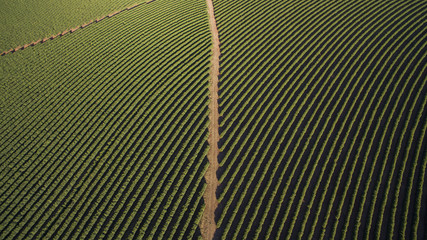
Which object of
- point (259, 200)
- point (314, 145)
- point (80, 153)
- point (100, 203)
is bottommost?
point (100, 203)

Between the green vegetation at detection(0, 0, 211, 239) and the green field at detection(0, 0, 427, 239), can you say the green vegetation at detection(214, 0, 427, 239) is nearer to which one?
the green field at detection(0, 0, 427, 239)

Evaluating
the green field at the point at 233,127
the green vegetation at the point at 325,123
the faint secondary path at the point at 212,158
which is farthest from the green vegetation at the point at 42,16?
the green vegetation at the point at 325,123

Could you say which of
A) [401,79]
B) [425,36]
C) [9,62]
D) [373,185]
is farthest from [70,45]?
[425,36]

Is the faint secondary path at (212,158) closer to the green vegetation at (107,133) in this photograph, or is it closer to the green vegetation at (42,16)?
the green vegetation at (107,133)

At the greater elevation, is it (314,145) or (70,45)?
(70,45)

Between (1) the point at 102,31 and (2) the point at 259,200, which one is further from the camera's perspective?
(1) the point at 102,31

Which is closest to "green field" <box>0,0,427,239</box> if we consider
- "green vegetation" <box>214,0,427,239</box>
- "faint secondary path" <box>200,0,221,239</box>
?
"green vegetation" <box>214,0,427,239</box>

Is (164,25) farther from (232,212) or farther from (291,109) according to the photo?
(232,212)
